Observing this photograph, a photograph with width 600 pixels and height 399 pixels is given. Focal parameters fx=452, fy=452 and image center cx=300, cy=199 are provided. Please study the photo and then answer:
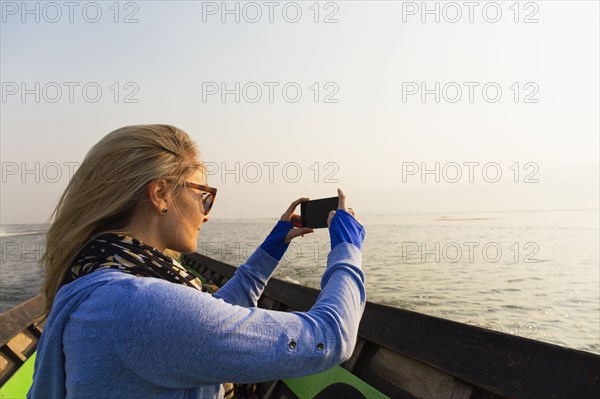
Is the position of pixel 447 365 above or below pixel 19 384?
above

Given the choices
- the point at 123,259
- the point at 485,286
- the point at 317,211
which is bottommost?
the point at 485,286

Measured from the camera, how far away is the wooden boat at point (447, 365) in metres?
1.46

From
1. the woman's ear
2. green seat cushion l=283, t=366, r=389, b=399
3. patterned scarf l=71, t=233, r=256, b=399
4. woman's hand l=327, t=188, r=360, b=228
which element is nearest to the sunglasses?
the woman's ear

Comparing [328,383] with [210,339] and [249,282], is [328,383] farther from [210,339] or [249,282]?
[210,339]

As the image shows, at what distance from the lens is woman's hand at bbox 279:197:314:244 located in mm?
1976

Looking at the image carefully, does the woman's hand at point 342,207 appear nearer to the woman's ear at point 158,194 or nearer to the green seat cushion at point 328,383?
the woman's ear at point 158,194

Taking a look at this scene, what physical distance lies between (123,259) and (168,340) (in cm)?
30

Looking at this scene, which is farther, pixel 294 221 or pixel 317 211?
pixel 294 221

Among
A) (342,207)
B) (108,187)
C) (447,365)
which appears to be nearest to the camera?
(108,187)

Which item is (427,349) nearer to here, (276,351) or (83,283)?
(276,351)

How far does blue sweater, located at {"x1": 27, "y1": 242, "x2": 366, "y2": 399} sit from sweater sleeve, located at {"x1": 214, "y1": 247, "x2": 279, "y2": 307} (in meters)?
0.83

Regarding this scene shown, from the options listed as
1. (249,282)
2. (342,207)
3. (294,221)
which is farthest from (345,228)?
(249,282)

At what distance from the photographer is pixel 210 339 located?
104cm

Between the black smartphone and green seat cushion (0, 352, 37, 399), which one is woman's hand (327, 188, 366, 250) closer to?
the black smartphone
